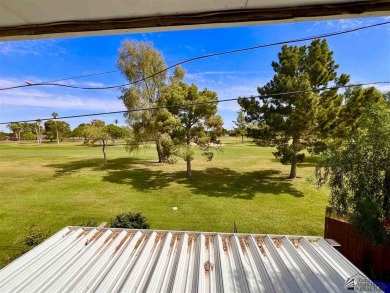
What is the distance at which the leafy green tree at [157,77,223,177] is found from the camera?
16.9 meters

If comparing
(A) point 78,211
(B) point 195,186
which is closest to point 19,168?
(A) point 78,211

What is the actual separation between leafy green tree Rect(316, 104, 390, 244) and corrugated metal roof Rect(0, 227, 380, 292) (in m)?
1.93

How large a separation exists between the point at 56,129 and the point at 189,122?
60.3m

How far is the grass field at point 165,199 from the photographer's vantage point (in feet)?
34.3

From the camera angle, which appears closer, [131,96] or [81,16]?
[81,16]

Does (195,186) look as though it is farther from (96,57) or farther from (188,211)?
(96,57)

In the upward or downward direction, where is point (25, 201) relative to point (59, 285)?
downward

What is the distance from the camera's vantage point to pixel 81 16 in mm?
1378

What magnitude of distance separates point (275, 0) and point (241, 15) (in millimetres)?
192

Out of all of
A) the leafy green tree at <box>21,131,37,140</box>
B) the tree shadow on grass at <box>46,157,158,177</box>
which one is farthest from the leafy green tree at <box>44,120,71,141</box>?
the tree shadow on grass at <box>46,157,158,177</box>

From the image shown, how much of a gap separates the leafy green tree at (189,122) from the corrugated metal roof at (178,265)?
1218 cm

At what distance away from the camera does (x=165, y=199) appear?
555 inches

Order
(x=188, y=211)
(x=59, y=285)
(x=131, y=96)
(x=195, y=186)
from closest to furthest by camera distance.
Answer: (x=59, y=285)
(x=188, y=211)
(x=195, y=186)
(x=131, y=96)

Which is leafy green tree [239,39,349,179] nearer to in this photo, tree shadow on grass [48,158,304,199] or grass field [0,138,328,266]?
tree shadow on grass [48,158,304,199]
